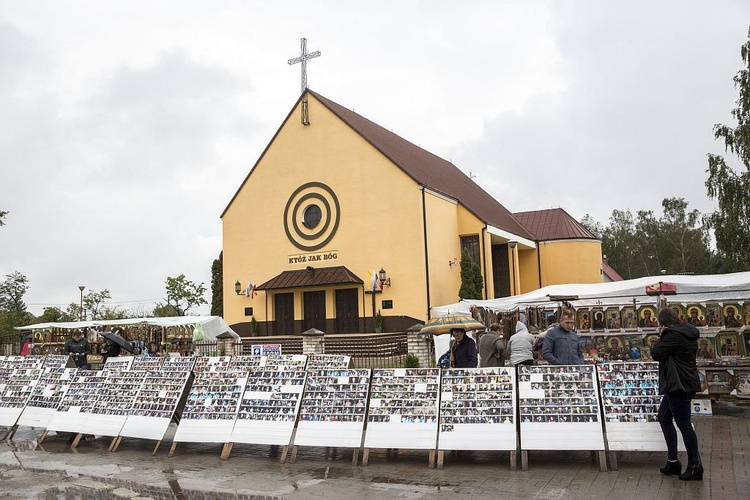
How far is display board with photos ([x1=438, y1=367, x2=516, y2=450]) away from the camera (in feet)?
26.3

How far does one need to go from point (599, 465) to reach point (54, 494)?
663 centimetres

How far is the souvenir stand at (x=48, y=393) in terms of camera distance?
11578 millimetres

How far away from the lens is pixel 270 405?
30.7 ft

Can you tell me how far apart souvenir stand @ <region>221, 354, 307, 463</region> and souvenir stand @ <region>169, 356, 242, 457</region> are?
0.44 ft

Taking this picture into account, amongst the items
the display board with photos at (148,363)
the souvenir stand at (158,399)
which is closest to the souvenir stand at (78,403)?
the display board with photos at (148,363)

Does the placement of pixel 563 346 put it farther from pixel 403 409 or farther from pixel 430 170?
pixel 430 170

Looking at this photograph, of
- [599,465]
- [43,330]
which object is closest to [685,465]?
[599,465]

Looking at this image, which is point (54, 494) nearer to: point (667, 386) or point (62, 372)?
point (62, 372)

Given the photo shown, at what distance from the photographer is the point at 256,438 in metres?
9.12

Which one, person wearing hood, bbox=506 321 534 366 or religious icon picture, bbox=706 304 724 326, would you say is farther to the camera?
religious icon picture, bbox=706 304 724 326

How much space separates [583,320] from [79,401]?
10783 mm

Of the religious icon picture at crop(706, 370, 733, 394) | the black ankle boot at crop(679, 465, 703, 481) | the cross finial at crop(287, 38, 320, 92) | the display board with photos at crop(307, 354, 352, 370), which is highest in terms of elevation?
the cross finial at crop(287, 38, 320, 92)

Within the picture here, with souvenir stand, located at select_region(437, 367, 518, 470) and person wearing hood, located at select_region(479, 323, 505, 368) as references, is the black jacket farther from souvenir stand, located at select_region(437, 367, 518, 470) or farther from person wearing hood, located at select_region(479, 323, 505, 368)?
person wearing hood, located at select_region(479, 323, 505, 368)

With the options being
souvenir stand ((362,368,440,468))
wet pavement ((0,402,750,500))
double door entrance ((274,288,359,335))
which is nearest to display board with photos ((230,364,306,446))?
wet pavement ((0,402,750,500))
